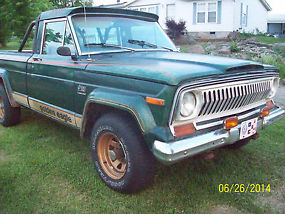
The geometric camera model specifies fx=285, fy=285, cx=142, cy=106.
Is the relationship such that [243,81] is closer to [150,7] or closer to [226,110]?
[226,110]

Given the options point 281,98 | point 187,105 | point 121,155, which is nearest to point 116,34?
point 121,155

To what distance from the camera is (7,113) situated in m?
4.98

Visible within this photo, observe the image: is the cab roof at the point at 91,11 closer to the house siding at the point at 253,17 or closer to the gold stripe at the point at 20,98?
the gold stripe at the point at 20,98

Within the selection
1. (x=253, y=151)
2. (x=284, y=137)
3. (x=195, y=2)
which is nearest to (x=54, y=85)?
(x=253, y=151)

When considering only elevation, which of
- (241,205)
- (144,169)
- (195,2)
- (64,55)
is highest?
(195,2)

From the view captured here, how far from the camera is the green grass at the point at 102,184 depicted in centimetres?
283

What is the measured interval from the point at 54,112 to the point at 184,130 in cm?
206

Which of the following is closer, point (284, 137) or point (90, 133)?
point (90, 133)

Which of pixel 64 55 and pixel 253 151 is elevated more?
pixel 64 55

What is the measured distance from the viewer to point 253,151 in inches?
161

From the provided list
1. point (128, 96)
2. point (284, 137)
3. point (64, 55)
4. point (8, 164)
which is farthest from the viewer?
point (284, 137)

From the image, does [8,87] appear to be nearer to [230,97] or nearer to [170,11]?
[230,97]

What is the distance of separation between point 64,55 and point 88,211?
175 cm

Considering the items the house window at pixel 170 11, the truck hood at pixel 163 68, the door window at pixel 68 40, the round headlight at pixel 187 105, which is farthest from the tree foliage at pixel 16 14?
the round headlight at pixel 187 105
